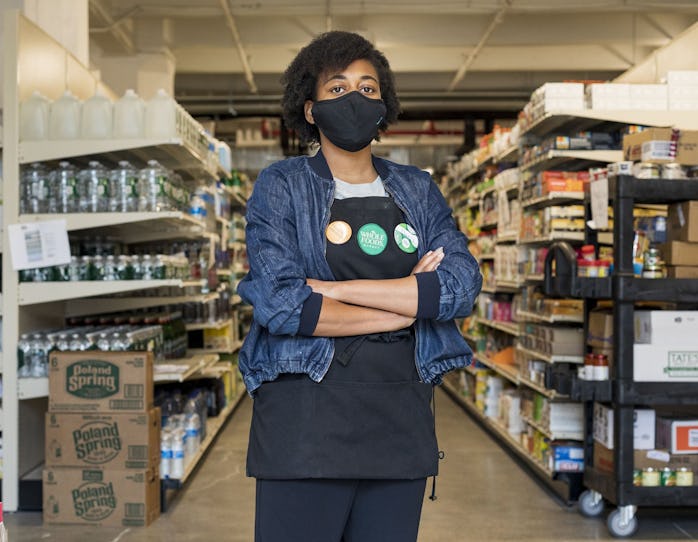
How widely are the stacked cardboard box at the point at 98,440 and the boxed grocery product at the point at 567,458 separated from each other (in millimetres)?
2280

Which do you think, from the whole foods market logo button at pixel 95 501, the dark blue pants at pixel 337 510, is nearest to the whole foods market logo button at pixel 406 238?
the dark blue pants at pixel 337 510

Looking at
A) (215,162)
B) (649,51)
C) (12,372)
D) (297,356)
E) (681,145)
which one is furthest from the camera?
(649,51)

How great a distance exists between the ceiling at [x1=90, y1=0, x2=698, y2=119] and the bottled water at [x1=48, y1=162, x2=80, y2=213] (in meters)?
4.26

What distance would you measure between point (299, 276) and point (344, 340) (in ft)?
0.55

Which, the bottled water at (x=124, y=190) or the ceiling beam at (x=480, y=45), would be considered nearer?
the bottled water at (x=124, y=190)

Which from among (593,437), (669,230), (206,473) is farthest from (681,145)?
(206,473)

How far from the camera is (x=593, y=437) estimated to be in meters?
4.51

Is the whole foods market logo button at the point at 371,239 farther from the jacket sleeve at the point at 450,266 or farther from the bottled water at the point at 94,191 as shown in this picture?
the bottled water at the point at 94,191

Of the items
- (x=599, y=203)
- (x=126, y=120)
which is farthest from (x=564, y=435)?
(x=126, y=120)

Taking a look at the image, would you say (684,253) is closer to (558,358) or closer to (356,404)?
(558,358)

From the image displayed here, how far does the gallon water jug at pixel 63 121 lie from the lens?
15.1ft

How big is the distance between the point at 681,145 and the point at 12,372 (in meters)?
A: 3.63

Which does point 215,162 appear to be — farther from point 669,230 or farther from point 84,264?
point 669,230

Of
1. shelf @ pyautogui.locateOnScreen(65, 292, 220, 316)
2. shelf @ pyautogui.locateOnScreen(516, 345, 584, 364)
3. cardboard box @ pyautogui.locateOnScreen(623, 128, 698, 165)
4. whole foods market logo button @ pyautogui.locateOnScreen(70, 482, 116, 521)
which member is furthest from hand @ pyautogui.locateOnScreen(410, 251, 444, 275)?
shelf @ pyautogui.locateOnScreen(65, 292, 220, 316)
